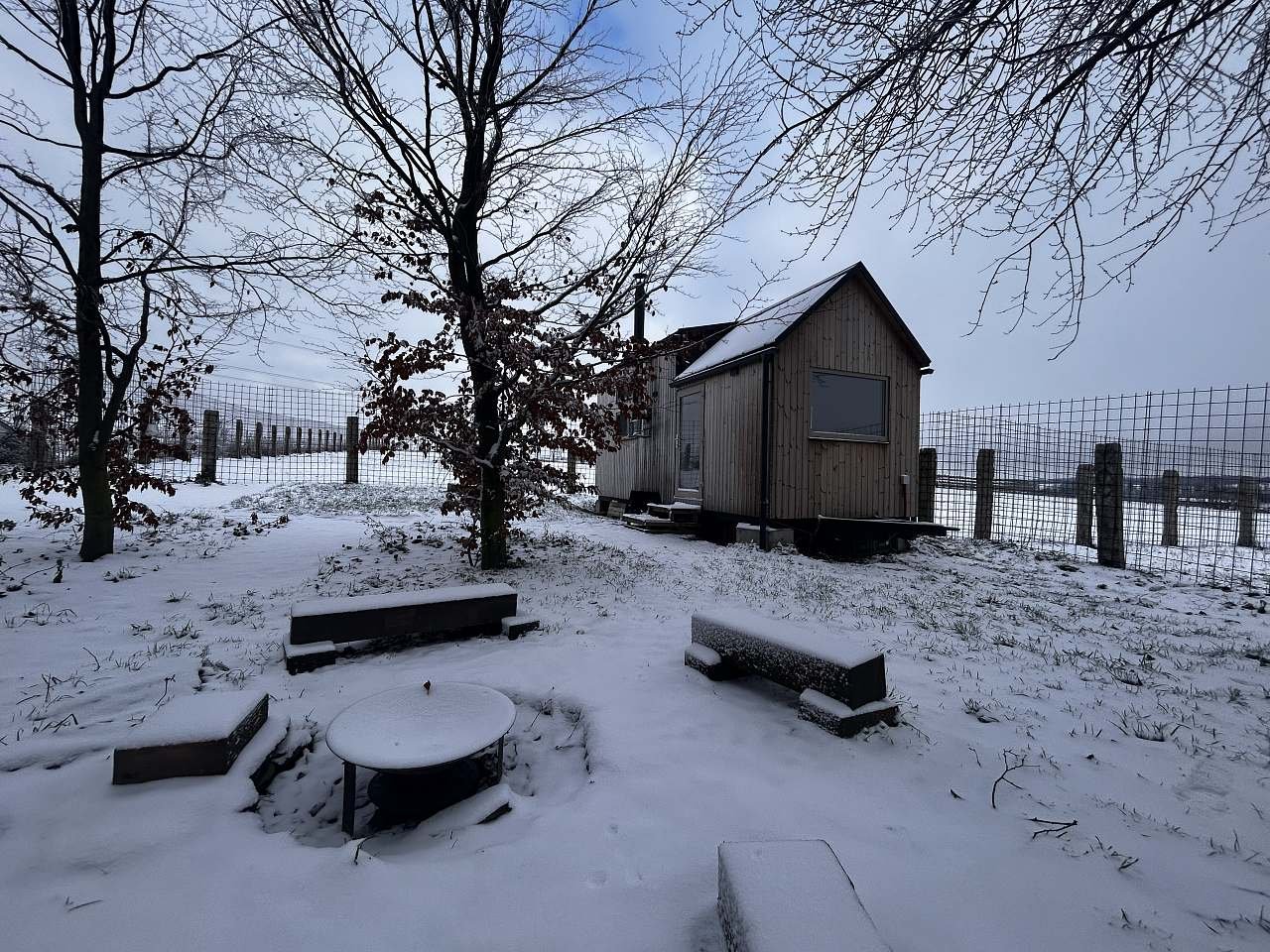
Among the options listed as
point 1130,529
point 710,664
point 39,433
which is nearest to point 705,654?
point 710,664

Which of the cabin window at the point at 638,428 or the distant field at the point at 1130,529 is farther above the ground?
the cabin window at the point at 638,428

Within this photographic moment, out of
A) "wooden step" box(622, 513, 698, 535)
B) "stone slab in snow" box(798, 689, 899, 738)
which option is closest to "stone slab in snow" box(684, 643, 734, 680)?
"stone slab in snow" box(798, 689, 899, 738)

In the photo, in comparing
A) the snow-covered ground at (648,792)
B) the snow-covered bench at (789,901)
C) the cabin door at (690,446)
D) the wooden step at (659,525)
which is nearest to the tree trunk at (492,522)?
the snow-covered ground at (648,792)

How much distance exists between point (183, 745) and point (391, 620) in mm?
1714

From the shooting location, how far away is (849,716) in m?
2.81

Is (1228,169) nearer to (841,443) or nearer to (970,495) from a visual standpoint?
(841,443)

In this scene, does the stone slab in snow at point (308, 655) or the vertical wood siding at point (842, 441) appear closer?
the stone slab in snow at point (308, 655)


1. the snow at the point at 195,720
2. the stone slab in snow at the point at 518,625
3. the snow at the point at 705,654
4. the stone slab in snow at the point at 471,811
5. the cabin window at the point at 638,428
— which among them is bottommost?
the stone slab in snow at the point at 471,811

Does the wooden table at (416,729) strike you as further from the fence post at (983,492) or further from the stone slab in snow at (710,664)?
the fence post at (983,492)

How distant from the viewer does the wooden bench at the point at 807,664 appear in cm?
288

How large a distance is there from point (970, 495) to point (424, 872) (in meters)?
11.8

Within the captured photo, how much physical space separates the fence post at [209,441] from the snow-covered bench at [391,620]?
1288 cm

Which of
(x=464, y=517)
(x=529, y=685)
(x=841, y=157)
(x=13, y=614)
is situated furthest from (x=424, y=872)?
(x=464, y=517)

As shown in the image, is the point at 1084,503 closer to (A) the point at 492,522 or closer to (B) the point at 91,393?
(A) the point at 492,522
